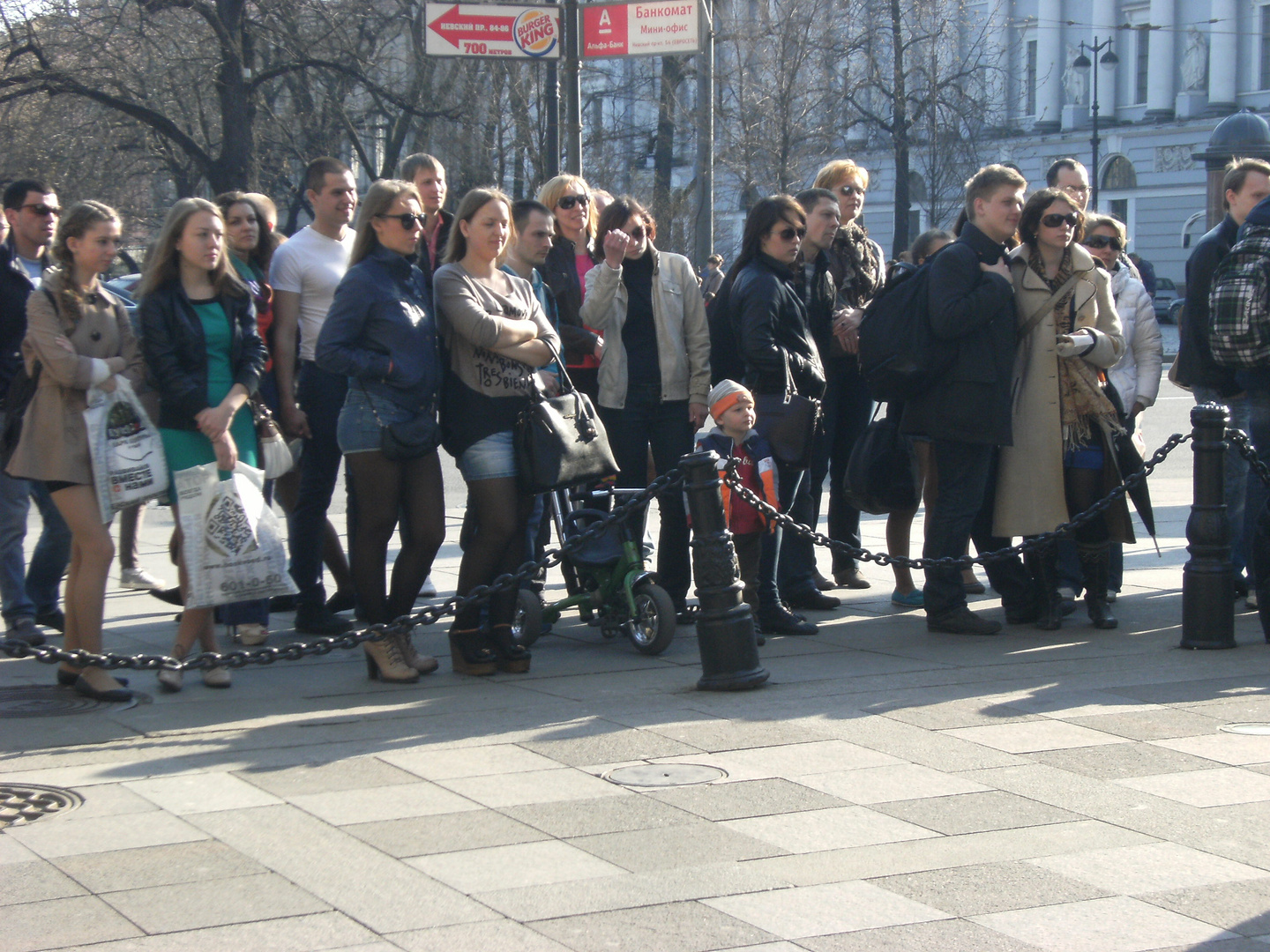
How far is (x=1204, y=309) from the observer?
801cm

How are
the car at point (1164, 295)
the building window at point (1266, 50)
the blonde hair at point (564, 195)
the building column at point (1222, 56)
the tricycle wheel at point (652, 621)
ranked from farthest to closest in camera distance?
the building column at point (1222, 56) → the building window at point (1266, 50) → the car at point (1164, 295) → the blonde hair at point (564, 195) → the tricycle wheel at point (652, 621)

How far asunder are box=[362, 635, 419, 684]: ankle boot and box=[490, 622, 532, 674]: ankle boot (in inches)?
13.7

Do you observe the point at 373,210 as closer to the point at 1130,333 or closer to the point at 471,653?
the point at 471,653

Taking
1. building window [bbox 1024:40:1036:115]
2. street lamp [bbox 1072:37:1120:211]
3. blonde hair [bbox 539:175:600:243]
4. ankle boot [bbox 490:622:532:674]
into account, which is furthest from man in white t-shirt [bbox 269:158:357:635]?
building window [bbox 1024:40:1036:115]

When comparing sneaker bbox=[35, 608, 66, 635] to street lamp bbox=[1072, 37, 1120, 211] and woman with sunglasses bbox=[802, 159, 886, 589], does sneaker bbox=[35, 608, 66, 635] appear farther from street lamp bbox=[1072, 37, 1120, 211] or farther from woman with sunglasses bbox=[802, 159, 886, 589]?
street lamp bbox=[1072, 37, 1120, 211]

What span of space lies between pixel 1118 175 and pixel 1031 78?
4.92 m

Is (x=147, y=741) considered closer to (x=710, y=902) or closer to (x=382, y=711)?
(x=382, y=711)

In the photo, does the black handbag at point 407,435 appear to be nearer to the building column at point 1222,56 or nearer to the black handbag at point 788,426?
the black handbag at point 788,426

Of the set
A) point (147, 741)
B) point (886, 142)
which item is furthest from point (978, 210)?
point (886, 142)

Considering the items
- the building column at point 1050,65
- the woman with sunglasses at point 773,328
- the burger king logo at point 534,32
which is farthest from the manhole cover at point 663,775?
the building column at point 1050,65

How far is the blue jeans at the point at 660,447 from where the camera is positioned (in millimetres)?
7551

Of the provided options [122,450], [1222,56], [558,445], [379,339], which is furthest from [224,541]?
[1222,56]

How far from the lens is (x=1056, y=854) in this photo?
14.0 ft

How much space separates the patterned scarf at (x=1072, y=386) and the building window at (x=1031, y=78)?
55.4 metres
